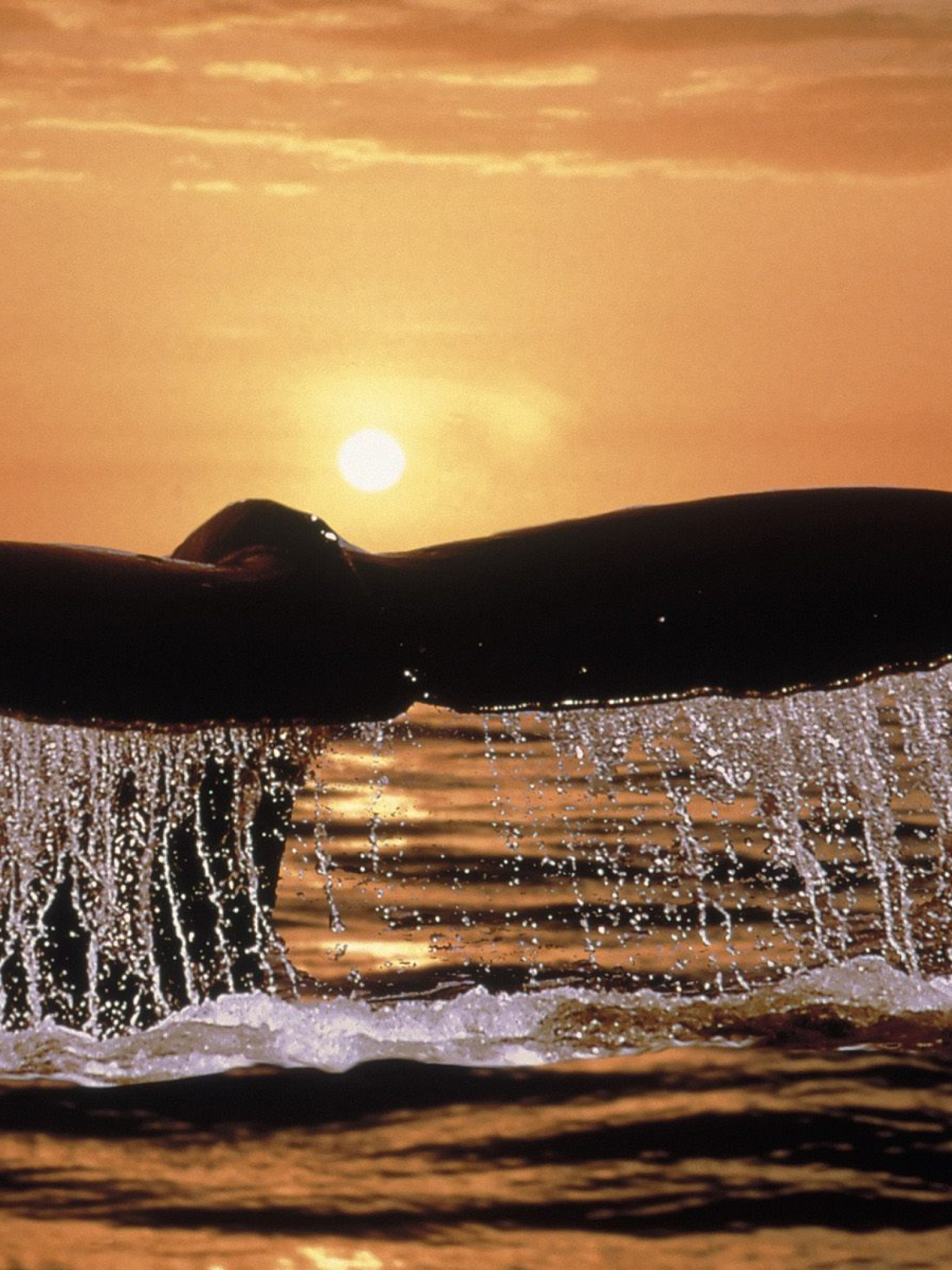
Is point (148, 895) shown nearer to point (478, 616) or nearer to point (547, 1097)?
point (547, 1097)

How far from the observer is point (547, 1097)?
632cm

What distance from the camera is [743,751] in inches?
586

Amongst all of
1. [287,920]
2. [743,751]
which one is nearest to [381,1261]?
[287,920]

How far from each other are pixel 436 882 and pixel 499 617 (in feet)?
26.2

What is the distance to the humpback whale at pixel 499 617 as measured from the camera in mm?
4699

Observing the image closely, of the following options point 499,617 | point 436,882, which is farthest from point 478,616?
point 436,882

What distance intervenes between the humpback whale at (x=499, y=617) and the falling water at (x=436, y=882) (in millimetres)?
88

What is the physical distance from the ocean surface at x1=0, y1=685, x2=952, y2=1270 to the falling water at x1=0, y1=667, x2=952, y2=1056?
5cm

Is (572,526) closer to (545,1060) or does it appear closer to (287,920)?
(545,1060)

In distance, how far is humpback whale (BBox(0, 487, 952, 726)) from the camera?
4.70m

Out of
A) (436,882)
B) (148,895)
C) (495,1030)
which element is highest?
(436,882)

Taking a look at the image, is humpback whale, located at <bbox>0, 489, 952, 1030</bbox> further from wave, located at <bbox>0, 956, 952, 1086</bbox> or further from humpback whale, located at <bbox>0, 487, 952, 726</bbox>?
wave, located at <bbox>0, 956, 952, 1086</bbox>

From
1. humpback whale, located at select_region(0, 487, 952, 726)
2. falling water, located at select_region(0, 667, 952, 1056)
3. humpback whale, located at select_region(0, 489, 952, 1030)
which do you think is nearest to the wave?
falling water, located at select_region(0, 667, 952, 1056)

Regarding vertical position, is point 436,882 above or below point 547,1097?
above
